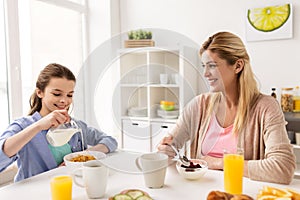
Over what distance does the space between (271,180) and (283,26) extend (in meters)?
1.64

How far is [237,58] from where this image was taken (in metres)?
1.32

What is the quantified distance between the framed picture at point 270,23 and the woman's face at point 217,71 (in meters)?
1.18

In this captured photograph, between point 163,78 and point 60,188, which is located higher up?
point 163,78

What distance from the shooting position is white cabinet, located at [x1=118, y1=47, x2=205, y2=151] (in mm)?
1584

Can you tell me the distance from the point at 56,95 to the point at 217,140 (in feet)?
2.56

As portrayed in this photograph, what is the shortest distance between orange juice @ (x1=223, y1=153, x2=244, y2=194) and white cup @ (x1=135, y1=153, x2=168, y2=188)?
201 mm

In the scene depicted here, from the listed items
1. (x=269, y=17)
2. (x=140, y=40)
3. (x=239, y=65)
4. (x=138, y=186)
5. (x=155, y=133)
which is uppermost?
(x=269, y=17)

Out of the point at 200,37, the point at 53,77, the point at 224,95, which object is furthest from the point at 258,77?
the point at 53,77

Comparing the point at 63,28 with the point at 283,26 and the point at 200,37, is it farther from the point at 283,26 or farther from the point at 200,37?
the point at 283,26

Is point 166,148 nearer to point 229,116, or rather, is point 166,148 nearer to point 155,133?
point 155,133

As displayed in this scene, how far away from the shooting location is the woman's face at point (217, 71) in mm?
1306

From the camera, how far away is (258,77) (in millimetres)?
2416

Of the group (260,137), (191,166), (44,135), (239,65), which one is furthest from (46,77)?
(260,137)

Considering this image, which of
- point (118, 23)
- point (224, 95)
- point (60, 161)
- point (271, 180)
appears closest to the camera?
point (271, 180)
